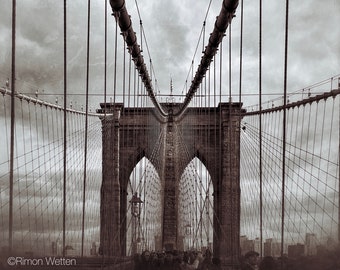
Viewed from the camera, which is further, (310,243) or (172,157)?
(172,157)

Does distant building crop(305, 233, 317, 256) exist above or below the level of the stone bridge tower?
below

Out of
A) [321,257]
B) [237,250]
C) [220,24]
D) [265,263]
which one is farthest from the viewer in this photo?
[237,250]

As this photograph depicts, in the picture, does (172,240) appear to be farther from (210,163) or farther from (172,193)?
(210,163)

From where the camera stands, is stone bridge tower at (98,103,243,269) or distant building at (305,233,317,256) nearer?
distant building at (305,233,317,256)

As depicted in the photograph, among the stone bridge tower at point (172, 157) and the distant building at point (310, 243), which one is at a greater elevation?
the stone bridge tower at point (172, 157)

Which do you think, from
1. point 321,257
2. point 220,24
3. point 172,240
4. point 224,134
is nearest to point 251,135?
point 224,134

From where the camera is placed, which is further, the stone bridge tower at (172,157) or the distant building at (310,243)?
the stone bridge tower at (172,157)

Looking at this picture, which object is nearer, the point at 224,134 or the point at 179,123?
the point at 224,134

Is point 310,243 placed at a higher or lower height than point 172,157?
lower
